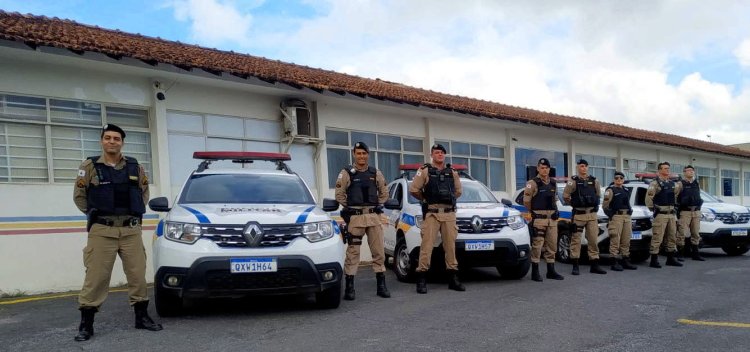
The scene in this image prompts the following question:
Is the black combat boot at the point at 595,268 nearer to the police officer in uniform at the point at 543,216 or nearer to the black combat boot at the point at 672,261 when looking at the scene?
the police officer in uniform at the point at 543,216

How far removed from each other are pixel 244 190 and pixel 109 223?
1.71 m

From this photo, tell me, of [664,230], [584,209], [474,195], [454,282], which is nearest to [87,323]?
[454,282]

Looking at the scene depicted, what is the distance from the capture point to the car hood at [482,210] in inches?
307

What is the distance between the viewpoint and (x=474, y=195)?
8766 millimetres

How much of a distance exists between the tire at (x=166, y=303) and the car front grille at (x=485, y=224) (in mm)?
3909

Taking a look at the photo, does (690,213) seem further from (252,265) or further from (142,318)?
(142,318)

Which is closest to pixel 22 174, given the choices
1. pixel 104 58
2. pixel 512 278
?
pixel 104 58

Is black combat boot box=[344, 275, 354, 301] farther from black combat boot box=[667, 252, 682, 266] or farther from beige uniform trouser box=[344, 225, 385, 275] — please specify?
black combat boot box=[667, 252, 682, 266]

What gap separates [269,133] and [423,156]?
15.3 feet

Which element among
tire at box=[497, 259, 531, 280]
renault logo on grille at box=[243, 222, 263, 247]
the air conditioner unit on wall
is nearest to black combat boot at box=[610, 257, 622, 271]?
tire at box=[497, 259, 531, 280]

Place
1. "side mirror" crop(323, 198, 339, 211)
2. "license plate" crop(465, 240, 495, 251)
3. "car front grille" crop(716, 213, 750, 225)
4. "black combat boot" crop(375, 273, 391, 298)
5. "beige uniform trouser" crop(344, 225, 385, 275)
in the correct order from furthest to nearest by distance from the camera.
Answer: "car front grille" crop(716, 213, 750, 225) < "license plate" crop(465, 240, 495, 251) < "black combat boot" crop(375, 273, 391, 298) < "beige uniform trouser" crop(344, 225, 385, 275) < "side mirror" crop(323, 198, 339, 211)

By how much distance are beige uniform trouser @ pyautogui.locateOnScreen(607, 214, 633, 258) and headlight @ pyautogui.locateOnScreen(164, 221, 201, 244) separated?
7222 millimetres

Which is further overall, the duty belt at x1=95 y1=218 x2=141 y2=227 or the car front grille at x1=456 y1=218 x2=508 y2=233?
the car front grille at x1=456 y1=218 x2=508 y2=233

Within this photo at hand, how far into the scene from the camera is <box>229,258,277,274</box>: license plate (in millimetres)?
5188
